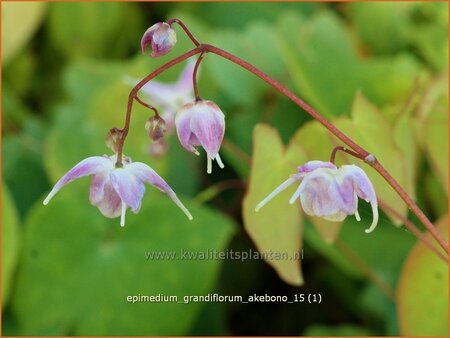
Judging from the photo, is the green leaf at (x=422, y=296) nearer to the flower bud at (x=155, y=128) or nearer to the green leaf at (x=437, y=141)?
the green leaf at (x=437, y=141)

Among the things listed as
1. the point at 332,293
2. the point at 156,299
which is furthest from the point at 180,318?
the point at 332,293

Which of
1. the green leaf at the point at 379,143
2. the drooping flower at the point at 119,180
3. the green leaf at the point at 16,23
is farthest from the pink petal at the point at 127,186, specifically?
the green leaf at the point at 16,23

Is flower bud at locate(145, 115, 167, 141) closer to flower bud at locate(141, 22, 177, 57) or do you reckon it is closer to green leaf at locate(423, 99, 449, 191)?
flower bud at locate(141, 22, 177, 57)

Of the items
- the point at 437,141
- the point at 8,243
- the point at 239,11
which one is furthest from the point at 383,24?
the point at 8,243

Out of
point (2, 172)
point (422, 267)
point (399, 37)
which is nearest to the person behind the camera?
point (422, 267)

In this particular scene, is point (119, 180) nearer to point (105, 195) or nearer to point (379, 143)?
point (105, 195)

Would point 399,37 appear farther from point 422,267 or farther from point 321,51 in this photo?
point 422,267
